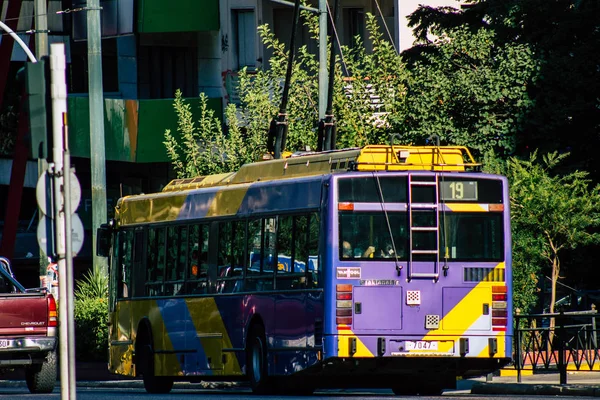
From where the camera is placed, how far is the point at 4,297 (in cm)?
2111

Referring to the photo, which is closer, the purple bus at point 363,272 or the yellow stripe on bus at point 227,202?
the purple bus at point 363,272

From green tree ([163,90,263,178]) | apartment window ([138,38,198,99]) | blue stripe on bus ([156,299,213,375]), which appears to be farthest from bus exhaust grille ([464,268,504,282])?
apartment window ([138,38,198,99])

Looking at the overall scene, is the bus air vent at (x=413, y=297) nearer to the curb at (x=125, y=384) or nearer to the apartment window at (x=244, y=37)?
the curb at (x=125, y=384)

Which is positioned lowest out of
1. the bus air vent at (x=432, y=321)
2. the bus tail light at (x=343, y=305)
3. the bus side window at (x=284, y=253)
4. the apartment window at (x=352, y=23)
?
the bus air vent at (x=432, y=321)

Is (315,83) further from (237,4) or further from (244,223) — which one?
(244,223)

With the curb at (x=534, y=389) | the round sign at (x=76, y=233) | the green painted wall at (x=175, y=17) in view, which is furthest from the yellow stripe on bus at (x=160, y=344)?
the green painted wall at (x=175, y=17)

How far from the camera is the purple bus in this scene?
18547mm

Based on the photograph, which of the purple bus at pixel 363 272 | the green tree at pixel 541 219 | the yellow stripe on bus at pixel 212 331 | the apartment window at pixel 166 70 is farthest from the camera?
the apartment window at pixel 166 70

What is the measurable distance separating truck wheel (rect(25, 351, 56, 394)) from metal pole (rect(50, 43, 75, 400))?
29.6ft

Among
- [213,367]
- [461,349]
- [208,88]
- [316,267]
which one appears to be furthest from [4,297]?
[208,88]

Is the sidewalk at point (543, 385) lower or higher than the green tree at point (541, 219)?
lower

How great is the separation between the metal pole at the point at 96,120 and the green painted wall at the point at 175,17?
8394 mm

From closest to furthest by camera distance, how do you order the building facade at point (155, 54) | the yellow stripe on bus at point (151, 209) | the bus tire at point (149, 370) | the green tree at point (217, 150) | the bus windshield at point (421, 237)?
1. the bus windshield at point (421, 237)
2. the yellow stripe on bus at point (151, 209)
3. the bus tire at point (149, 370)
4. the green tree at point (217, 150)
5. the building facade at point (155, 54)

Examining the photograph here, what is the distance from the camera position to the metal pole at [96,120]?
2941 cm
